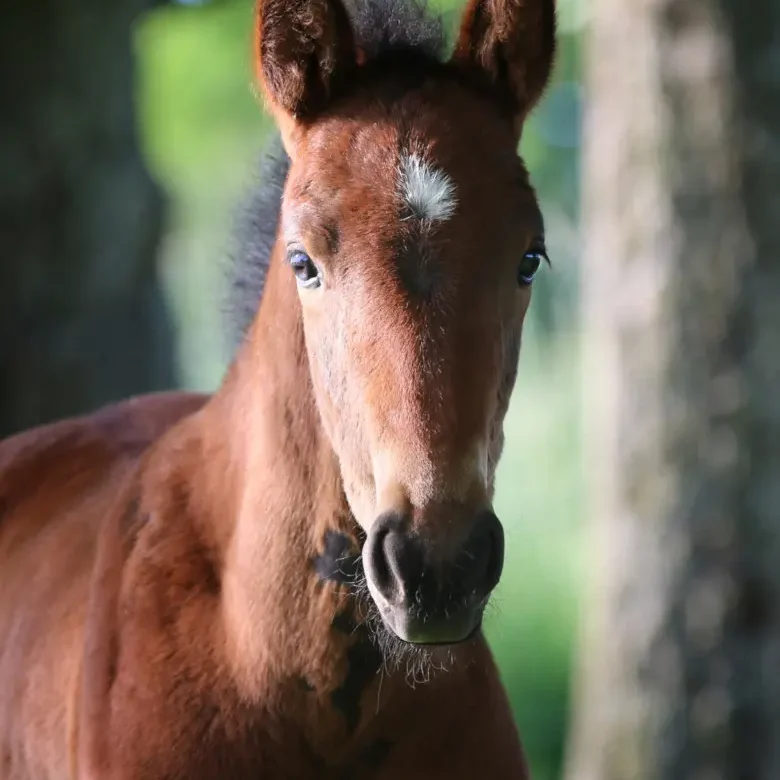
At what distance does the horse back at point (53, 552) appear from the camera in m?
2.18

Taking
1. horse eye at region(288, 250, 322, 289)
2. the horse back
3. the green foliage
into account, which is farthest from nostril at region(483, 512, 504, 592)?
the green foliage

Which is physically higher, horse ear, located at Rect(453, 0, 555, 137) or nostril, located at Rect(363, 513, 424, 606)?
horse ear, located at Rect(453, 0, 555, 137)

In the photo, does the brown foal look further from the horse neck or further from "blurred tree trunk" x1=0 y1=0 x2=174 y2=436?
"blurred tree trunk" x1=0 y1=0 x2=174 y2=436

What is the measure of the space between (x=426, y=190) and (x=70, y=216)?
3.54m

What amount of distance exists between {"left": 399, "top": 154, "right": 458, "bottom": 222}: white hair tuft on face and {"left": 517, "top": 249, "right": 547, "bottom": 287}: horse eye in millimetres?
164

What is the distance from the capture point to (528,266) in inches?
70.4

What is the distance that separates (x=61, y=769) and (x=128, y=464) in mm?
655

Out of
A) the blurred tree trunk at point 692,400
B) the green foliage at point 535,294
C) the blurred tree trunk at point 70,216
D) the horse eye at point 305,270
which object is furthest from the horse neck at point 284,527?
the green foliage at point 535,294

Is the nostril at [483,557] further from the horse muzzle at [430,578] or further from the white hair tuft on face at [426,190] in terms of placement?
the white hair tuft on face at [426,190]

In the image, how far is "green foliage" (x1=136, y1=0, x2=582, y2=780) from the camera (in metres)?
6.32

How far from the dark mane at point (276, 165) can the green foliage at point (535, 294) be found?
322 cm

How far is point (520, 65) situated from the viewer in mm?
1969

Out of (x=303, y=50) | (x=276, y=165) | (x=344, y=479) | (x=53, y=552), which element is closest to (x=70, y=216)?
(x=53, y=552)

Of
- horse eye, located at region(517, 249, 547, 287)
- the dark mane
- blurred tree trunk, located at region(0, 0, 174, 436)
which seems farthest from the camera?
blurred tree trunk, located at region(0, 0, 174, 436)
